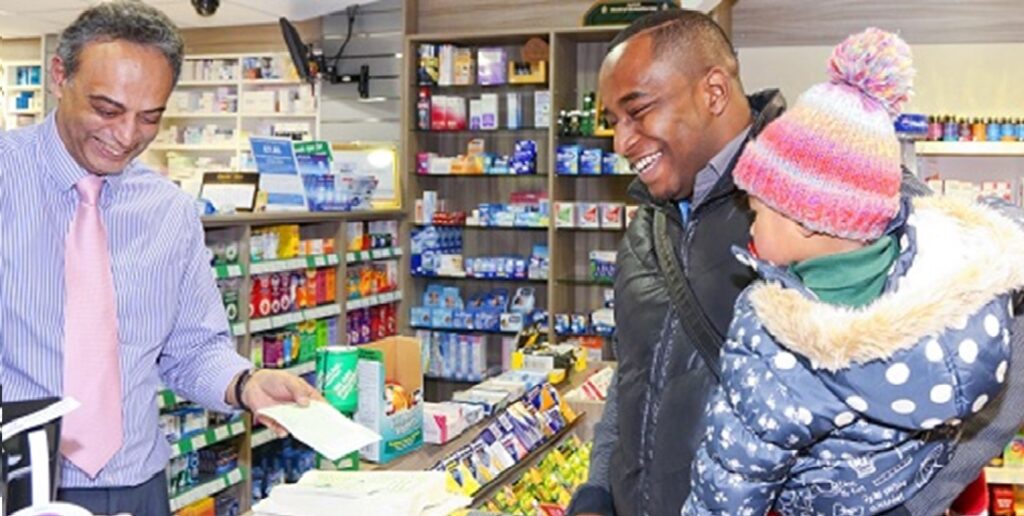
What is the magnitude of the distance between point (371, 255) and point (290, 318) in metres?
1.35

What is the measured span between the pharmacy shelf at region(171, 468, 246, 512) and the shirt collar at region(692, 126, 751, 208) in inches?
143

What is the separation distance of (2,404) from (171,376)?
126 cm

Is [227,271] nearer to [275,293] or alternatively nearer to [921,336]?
[275,293]

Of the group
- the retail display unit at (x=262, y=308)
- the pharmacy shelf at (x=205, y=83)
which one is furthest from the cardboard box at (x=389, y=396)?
the pharmacy shelf at (x=205, y=83)

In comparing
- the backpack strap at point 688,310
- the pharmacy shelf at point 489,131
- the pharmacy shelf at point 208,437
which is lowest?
the pharmacy shelf at point 208,437

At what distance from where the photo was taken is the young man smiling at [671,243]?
5.89 ft

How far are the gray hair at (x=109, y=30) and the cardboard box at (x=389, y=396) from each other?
40.0 inches

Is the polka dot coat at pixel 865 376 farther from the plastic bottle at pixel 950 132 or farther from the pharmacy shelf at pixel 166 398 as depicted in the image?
the plastic bottle at pixel 950 132

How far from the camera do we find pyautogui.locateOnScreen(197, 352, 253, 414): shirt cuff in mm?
2277

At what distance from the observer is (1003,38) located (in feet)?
22.5

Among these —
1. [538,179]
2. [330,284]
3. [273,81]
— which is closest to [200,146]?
[273,81]

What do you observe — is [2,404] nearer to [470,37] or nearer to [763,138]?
[763,138]

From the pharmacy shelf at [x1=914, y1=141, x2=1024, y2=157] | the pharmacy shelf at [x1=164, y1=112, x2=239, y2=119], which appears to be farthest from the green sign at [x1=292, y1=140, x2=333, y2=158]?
the pharmacy shelf at [x1=164, y1=112, x2=239, y2=119]

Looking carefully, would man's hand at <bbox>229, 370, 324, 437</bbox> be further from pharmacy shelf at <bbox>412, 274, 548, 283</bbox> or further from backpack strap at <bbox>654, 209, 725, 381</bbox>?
pharmacy shelf at <bbox>412, 274, 548, 283</bbox>
